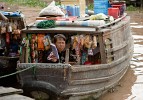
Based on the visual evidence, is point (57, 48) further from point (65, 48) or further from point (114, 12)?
point (114, 12)

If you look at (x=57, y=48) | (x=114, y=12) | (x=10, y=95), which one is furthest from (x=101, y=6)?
(x=10, y=95)

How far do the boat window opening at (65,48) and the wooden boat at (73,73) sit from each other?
0.26ft

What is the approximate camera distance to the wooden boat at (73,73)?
724cm

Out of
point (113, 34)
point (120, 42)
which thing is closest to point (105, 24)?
point (113, 34)

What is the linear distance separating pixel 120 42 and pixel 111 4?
2.26m

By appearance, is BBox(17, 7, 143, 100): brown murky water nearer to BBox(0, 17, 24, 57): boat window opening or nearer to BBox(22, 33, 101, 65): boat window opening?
BBox(22, 33, 101, 65): boat window opening

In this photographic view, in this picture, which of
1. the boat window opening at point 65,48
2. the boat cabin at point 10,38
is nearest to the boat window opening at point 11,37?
the boat cabin at point 10,38

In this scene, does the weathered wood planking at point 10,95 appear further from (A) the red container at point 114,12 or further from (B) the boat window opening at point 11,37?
(A) the red container at point 114,12

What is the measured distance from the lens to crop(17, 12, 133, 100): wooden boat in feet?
23.7

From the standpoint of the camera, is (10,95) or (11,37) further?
(11,37)

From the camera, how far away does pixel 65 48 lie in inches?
307

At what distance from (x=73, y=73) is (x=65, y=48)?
713 mm

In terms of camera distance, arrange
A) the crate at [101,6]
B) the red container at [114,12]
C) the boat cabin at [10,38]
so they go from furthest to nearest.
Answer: the crate at [101,6], the red container at [114,12], the boat cabin at [10,38]

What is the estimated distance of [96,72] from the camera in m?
7.72
